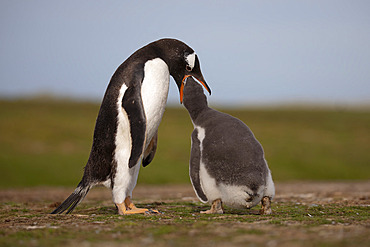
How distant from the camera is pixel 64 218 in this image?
6.04 metres

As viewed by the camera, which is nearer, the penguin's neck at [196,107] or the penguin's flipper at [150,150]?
the penguin's neck at [196,107]

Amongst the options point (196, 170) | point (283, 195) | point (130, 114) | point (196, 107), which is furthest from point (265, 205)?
point (283, 195)

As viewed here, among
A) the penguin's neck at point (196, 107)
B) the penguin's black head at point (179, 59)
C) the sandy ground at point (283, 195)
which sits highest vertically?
the penguin's black head at point (179, 59)

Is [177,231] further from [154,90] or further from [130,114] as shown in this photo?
[154,90]

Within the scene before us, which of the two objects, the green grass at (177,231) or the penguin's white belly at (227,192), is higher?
the penguin's white belly at (227,192)

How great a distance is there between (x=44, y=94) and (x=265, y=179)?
238 ft

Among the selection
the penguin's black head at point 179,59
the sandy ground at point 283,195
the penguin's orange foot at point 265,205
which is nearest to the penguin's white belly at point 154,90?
the penguin's black head at point 179,59

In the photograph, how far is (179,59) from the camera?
6984 millimetres

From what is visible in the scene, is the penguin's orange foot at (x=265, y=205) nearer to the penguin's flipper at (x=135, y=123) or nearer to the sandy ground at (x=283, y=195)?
the penguin's flipper at (x=135, y=123)

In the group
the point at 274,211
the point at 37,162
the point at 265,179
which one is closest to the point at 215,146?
the point at 265,179

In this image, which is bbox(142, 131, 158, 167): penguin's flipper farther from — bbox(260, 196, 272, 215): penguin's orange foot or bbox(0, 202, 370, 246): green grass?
bbox(260, 196, 272, 215): penguin's orange foot

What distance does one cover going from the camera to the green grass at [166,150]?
2352 cm

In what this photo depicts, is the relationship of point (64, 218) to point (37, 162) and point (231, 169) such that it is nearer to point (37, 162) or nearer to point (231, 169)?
point (231, 169)

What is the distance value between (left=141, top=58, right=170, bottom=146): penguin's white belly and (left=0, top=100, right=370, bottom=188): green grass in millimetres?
16309
